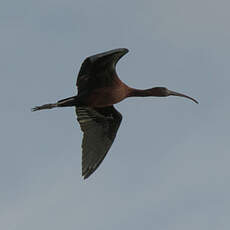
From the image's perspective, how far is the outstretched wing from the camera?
2702 centimetres

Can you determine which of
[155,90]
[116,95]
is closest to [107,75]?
[116,95]

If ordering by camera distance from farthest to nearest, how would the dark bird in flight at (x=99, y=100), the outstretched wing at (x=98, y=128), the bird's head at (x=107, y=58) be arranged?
the outstretched wing at (x=98, y=128), the dark bird in flight at (x=99, y=100), the bird's head at (x=107, y=58)

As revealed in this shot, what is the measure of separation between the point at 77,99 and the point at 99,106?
76cm

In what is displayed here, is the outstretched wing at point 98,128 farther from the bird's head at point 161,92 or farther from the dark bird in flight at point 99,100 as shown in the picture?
the bird's head at point 161,92

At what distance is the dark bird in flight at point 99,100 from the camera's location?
80.9ft

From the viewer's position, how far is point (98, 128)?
27750mm

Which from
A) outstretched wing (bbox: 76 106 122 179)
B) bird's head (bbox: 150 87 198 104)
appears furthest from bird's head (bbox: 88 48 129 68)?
outstretched wing (bbox: 76 106 122 179)

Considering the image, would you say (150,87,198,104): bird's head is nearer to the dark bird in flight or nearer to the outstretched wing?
the dark bird in flight

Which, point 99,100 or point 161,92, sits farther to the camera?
point 161,92

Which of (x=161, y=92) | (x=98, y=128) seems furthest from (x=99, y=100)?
(x=161, y=92)

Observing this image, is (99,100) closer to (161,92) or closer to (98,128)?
(98,128)

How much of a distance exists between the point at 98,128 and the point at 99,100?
2.45 m

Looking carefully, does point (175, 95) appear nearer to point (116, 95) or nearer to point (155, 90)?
point (155, 90)

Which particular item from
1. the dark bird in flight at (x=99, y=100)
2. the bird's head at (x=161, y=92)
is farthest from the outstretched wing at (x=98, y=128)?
the bird's head at (x=161, y=92)
